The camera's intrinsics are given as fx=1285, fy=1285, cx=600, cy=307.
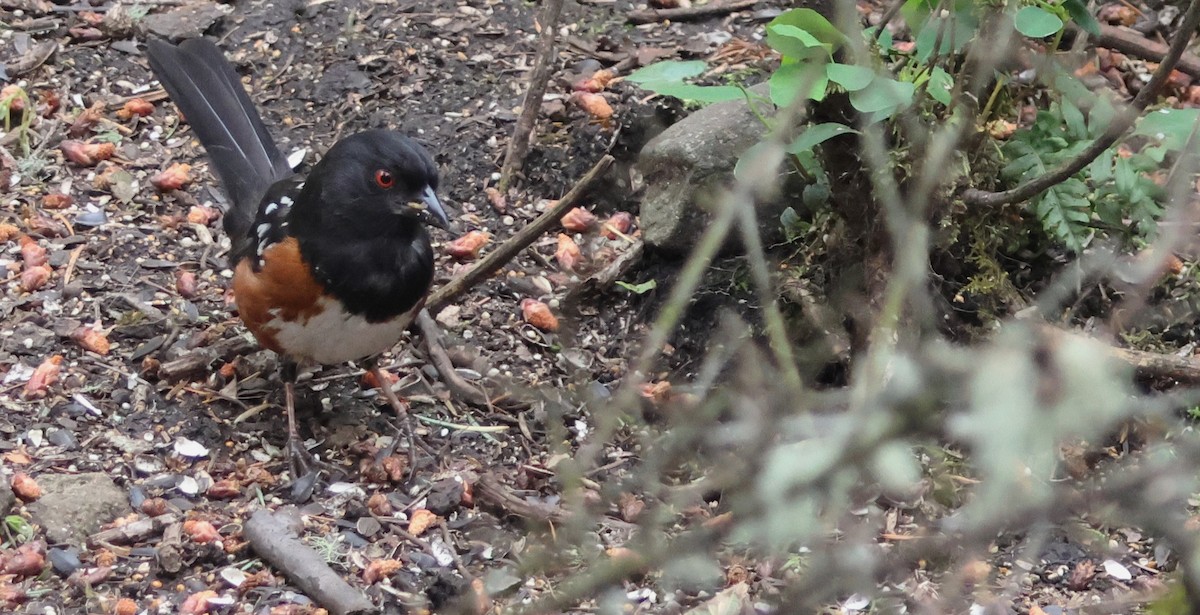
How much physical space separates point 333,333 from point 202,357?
0.42 metres

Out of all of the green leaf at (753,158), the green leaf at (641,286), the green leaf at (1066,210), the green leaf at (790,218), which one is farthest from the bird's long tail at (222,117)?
the green leaf at (1066,210)

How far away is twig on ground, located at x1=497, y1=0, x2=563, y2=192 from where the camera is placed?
3.22 metres

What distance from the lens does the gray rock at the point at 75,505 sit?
8.16 feet

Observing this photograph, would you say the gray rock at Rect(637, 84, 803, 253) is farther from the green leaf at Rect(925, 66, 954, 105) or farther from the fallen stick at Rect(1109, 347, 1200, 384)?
the fallen stick at Rect(1109, 347, 1200, 384)

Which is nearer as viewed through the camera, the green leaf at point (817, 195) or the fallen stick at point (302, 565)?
the fallen stick at point (302, 565)

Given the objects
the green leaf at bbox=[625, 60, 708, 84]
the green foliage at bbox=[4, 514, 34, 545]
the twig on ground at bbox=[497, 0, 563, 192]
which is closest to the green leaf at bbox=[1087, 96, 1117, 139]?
the green leaf at bbox=[625, 60, 708, 84]

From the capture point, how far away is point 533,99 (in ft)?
10.8

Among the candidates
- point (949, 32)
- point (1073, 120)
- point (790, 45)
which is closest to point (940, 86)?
point (949, 32)

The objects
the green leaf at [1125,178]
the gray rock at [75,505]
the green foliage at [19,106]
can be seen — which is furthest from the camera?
the green foliage at [19,106]

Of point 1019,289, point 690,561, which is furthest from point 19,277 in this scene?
point 690,561

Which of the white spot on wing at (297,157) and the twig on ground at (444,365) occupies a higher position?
the white spot on wing at (297,157)

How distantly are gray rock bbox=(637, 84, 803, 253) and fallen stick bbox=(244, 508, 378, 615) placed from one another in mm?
1138

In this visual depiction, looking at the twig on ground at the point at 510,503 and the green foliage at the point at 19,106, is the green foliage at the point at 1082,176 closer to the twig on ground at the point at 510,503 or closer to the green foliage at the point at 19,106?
the twig on ground at the point at 510,503

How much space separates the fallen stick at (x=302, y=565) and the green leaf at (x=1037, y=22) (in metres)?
1.56
